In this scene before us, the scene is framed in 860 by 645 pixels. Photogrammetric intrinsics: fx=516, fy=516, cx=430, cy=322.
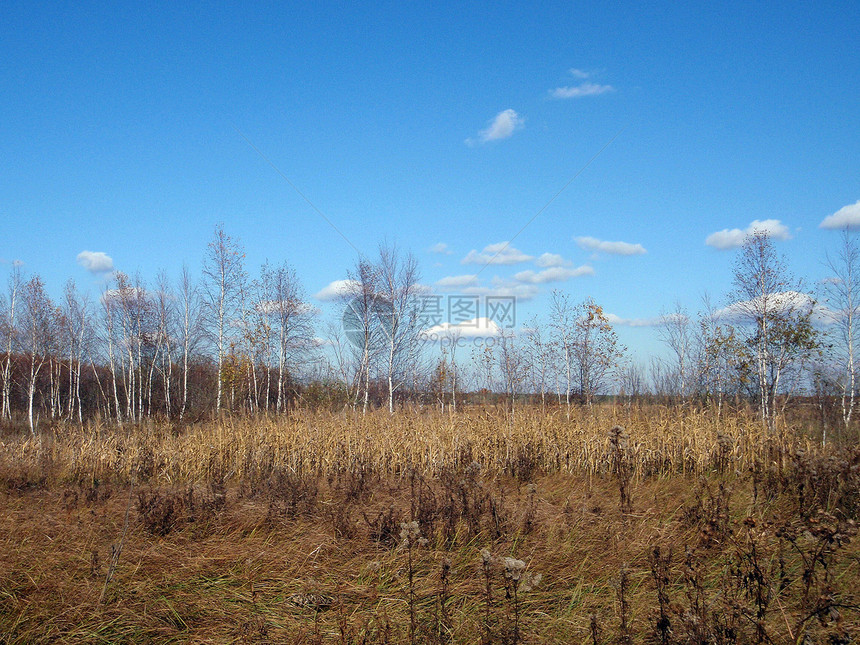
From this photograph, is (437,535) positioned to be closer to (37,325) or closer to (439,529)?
(439,529)

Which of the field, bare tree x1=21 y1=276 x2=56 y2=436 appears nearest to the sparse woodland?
the field

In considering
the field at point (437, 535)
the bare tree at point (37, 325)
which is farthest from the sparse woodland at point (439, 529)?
the bare tree at point (37, 325)

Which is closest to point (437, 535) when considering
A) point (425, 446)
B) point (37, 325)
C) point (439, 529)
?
point (439, 529)

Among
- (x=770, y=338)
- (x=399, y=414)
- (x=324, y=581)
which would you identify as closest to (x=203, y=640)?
(x=324, y=581)

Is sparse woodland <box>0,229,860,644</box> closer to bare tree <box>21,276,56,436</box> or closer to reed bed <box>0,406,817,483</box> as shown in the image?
Result: reed bed <box>0,406,817,483</box>

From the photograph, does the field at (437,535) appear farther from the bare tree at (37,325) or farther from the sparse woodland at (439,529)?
the bare tree at (37,325)

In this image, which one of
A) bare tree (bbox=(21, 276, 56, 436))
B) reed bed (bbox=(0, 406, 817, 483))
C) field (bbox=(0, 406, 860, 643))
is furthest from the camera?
bare tree (bbox=(21, 276, 56, 436))

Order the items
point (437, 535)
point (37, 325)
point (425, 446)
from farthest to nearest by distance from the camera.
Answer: point (37, 325)
point (425, 446)
point (437, 535)

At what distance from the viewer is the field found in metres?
3.27

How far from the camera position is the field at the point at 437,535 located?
10.7 ft

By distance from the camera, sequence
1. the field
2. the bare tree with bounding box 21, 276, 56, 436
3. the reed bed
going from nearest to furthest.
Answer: the field → the reed bed → the bare tree with bounding box 21, 276, 56, 436

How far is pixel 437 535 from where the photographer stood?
507cm

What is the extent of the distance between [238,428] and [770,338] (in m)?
16.2

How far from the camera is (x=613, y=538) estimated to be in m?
4.76
